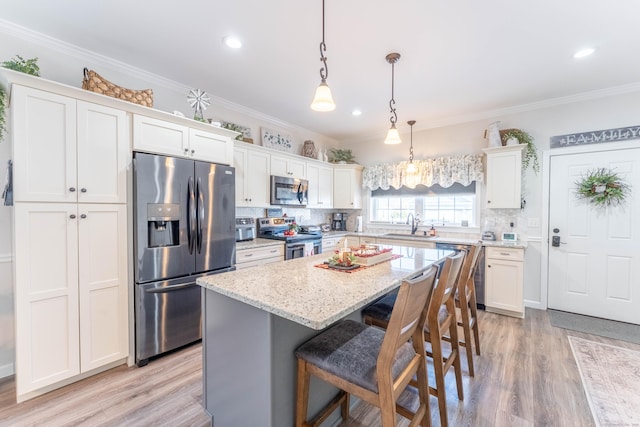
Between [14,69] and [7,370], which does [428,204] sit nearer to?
[14,69]

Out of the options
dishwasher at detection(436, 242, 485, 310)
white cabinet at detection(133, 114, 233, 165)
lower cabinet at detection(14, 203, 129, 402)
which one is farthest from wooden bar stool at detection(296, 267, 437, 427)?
dishwasher at detection(436, 242, 485, 310)

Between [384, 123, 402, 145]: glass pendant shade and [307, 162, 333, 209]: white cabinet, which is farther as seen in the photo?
[307, 162, 333, 209]: white cabinet

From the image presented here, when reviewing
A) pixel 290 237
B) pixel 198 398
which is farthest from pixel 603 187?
pixel 198 398

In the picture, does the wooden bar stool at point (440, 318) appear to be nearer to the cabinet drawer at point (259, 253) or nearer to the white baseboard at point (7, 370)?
the cabinet drawer at point (259, 253)

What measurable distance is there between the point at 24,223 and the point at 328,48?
8.73 ft

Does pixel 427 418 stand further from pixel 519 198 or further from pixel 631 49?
pixel 631 49

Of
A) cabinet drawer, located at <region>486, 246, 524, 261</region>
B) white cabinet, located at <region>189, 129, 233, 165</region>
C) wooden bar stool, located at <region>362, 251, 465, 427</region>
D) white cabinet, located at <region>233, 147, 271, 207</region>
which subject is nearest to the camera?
wooden bar stool, located at <region>362, 251, 465, 427</region>

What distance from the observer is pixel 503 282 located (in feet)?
11.5

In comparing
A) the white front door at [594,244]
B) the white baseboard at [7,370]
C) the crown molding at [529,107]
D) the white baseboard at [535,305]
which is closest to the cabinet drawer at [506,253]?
the white front door at [594,244]

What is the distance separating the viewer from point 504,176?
3729 millimetres

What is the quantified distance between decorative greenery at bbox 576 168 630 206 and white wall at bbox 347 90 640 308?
45 cm

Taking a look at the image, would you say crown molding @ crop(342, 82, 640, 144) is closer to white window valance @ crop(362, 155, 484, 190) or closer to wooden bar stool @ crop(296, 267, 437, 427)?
white window valance @ crop(362, 155, 484, 190)

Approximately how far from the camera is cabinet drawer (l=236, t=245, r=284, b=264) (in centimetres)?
322

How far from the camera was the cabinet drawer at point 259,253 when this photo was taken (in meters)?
3.22
